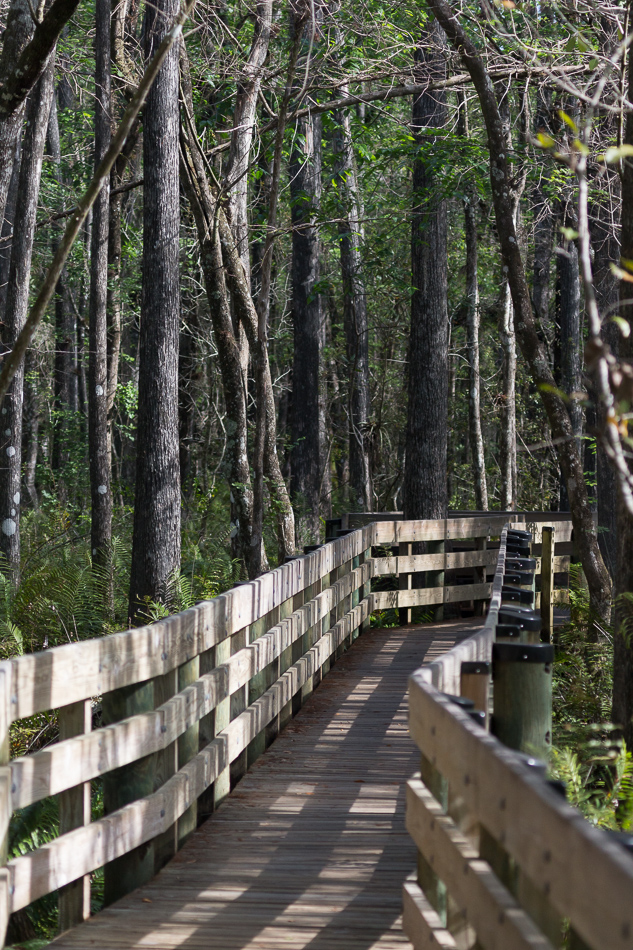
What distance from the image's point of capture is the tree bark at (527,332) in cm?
1026

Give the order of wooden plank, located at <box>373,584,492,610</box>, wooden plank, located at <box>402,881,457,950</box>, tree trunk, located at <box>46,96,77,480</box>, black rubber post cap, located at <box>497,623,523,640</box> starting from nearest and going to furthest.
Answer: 1. wooden plank, located at <box>402,881,457,950</box>
2. black rubber post cap, located at <box>497,623,523,640</box>
3. wooden plank, located at <box>373,584,492,610</box>
4. tree trunk, located at <box>46,96,77,480</box>

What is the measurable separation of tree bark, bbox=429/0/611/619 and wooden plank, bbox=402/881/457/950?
7.05m

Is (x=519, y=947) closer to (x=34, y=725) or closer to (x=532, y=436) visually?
(x=34, y=725)

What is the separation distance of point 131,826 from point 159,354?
31.3 ft

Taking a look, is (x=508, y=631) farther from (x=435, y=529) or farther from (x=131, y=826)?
(x=435, y=529)

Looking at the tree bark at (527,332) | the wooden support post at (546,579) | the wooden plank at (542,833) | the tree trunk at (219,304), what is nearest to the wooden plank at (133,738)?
the wooden plank at (542,833)

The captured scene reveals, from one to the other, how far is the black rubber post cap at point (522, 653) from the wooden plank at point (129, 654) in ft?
4.97

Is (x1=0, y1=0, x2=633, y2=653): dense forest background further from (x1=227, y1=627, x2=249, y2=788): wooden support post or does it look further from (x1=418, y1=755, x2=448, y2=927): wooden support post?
(x1=418, y1=755, x2=448, y2=927): wooden support post

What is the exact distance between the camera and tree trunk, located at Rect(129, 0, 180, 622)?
12.9 metres

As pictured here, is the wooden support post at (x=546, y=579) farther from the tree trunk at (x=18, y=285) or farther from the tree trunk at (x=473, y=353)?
the tree trunk at (x=473, y=353)

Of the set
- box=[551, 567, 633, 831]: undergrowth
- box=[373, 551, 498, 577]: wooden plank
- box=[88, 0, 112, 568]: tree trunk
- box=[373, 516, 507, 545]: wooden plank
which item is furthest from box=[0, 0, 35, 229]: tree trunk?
box=[88, 0, 112, 568]: tree trunk

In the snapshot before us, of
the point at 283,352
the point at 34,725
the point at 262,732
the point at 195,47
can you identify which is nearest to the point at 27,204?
the point at 195,47

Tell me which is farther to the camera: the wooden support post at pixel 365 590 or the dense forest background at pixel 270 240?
the wooden support post at pixel 365 590

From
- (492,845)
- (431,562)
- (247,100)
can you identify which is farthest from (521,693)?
(247,100)
